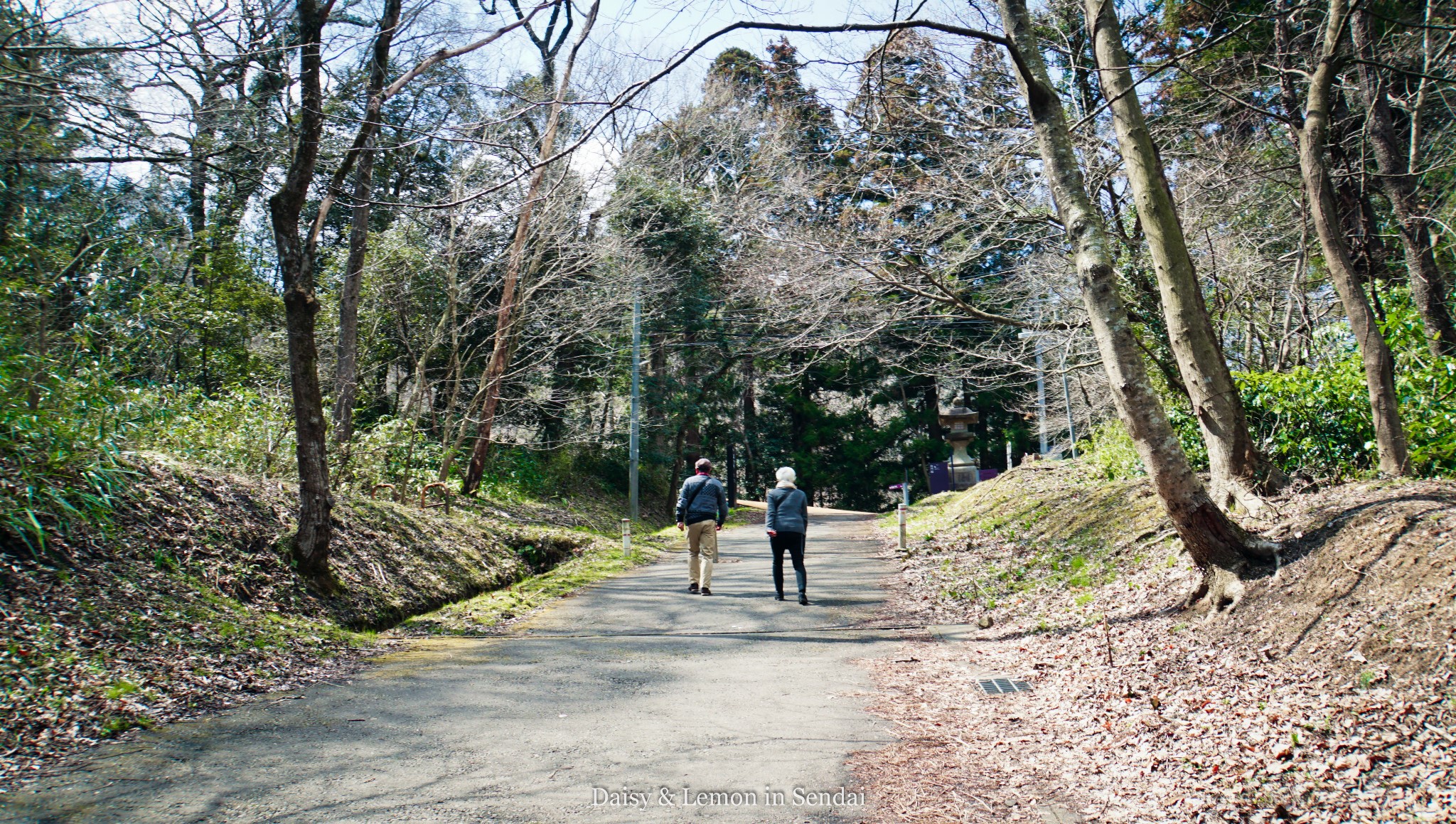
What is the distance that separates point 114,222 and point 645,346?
51.1 feet

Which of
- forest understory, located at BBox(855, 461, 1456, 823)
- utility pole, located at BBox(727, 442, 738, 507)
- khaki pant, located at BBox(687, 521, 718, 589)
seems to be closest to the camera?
forest understory, located at BBox(855, 461, 1456, 823)

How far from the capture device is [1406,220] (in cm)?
930

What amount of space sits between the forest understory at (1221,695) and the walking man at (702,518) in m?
3.42

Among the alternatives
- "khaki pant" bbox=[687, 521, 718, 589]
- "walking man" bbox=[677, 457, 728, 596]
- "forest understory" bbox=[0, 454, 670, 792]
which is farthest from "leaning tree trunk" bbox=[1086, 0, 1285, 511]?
"forest understory" bbox=[0, 454, 670, 792]

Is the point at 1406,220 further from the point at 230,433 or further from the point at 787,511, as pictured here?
the point at 230,433

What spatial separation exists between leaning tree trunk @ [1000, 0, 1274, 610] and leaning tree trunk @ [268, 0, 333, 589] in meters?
6.36

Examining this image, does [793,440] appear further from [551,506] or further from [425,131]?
[425,131]

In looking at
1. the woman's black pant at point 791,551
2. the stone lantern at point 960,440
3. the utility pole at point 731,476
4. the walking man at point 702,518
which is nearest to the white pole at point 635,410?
the stone lantern at point 960,440

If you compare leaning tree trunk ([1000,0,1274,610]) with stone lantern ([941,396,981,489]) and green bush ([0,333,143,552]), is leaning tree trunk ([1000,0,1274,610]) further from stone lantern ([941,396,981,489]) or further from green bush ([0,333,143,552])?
stone lantern ([941,396,981,489])

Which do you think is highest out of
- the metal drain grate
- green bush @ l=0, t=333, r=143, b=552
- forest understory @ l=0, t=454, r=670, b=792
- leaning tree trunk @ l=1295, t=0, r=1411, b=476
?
leaning tree trunk @ l=1295, t=0, r=1411, b=476

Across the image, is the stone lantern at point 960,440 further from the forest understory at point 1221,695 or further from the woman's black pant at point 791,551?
the forest understory at point 1221,695

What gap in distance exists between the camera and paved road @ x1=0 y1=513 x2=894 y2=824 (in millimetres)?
3945

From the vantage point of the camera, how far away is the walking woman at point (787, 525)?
10.1 meters

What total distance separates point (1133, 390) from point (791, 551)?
4.71m
